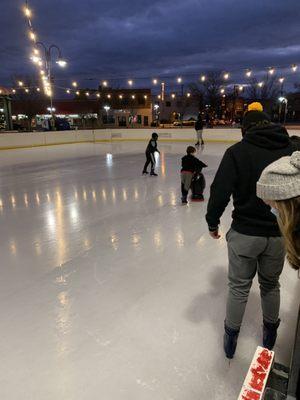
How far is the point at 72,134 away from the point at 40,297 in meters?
17.8

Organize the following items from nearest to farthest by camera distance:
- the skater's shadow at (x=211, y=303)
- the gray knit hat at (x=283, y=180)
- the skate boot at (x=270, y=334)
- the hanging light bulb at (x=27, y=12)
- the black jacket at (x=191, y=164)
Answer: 1. the gray knit hat at (x=283, y=180)
2. the skate boot at (x=270, y=334)
3. the skater's shadow at (x=211, y=303)
4. the black jacket at (x=191, y=164)
5. the hanging light bulb at (x=27, y=12)

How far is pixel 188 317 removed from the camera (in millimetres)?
2463

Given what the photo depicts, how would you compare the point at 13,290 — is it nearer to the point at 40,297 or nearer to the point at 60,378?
the point at 40,297

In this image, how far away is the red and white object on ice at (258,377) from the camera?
1.23m

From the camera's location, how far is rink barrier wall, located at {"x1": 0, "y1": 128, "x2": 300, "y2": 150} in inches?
653

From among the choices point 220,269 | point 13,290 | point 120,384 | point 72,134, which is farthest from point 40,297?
point 72,134

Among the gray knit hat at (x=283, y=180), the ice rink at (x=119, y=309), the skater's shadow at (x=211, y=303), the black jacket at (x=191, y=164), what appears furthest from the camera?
the black jacket at (x=191, y=164)

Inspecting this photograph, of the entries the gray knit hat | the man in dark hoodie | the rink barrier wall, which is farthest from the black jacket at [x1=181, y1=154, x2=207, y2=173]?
the rink barrier wall

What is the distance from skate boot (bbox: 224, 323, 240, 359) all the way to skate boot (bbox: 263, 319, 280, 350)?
212 millimetres

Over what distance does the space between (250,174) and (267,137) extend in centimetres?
21

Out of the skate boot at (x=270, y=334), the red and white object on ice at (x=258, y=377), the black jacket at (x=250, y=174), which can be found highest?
the black jacket at (x=250, y=174)

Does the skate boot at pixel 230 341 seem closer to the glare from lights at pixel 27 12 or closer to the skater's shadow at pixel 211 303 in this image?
the skater's shadow at pixel 211 303

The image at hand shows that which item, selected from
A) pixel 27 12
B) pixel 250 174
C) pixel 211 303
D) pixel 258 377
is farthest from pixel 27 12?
pixel 258 377

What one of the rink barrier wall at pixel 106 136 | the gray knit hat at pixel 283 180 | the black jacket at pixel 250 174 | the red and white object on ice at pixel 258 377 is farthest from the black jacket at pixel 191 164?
the rink barrier wall at pixel 106 136
